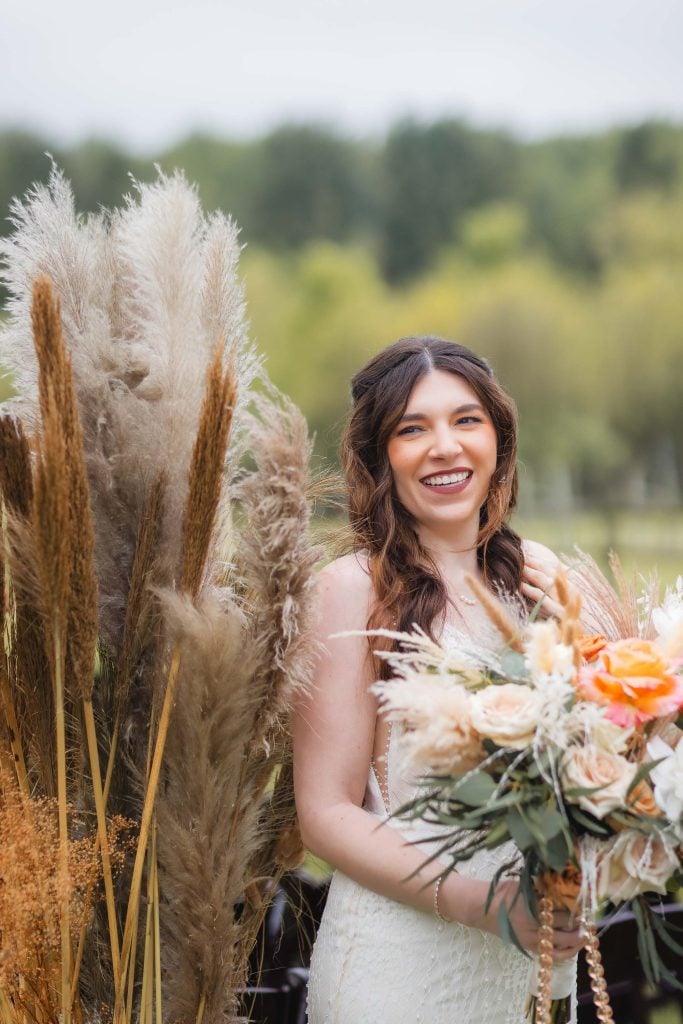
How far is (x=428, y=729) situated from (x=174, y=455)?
64 cm

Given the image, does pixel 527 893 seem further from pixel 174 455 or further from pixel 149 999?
pixel 174 455

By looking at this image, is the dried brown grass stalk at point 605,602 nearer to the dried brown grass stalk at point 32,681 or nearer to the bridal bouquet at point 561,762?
the bridal bouquet at point 561,762

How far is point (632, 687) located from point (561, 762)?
5.5 inches

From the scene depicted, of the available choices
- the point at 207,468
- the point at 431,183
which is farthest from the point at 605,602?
the point at 431,183

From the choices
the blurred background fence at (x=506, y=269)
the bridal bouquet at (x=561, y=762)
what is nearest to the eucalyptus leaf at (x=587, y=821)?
the bridal bouquet at (x=561, y=762)

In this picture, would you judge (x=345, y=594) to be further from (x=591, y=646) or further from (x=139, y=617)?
(x=591, y=646)

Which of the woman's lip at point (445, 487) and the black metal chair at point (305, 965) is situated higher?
the woman's lip at point (445, 487)

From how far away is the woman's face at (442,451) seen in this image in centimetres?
207

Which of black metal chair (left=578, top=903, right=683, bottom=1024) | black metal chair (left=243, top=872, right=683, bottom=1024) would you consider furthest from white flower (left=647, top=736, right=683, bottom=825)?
black metal chair (left=578, top=903, right=683, bottom=1024)

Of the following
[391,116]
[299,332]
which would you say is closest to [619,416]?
[299,332]

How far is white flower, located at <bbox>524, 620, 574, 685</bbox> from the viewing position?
4.63 feet

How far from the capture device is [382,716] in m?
1.93

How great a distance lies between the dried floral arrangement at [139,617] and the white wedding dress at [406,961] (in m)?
0.20

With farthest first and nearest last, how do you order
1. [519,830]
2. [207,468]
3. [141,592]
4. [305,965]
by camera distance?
[305,965], [141,592], [207,468], [519,830]
